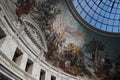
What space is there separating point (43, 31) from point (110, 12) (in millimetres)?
13224

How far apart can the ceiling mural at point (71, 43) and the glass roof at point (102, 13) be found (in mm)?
2202

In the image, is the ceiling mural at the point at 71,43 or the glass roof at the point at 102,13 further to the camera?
the glass roof at the point at 102,13

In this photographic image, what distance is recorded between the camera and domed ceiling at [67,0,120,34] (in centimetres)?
2898

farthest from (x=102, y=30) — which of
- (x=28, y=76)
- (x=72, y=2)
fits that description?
(x=28, y=76)

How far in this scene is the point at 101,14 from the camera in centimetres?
3055

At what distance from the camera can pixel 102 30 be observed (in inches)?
1147

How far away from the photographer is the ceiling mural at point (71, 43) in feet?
70.7

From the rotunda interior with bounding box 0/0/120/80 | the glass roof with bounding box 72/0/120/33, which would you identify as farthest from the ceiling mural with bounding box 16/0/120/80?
the glass roof with bounding box 72/0/120/33

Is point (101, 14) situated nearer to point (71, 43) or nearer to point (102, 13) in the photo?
point (102, 13)

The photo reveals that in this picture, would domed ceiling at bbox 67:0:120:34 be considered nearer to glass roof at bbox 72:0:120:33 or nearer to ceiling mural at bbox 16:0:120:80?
glass roof at bbox 72:0:120:33

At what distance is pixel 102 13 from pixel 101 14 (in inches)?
8.5

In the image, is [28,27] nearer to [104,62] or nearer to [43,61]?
[43,61]

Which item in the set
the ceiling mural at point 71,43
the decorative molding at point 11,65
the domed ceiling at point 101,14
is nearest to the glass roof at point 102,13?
the domed ceiling at point 101,14

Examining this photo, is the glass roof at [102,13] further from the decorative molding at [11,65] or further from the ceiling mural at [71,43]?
the decorative molding at [11,65]
